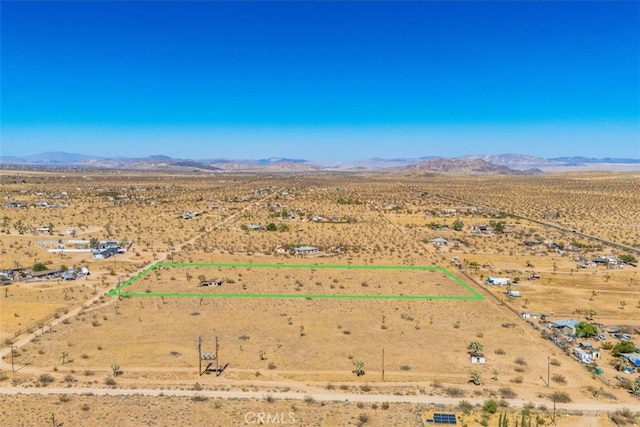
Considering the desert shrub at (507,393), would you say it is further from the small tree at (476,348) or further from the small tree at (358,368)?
the small tree at (358,368)

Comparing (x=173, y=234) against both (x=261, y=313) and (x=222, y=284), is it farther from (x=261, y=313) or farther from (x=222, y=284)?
(x=261, y=313)

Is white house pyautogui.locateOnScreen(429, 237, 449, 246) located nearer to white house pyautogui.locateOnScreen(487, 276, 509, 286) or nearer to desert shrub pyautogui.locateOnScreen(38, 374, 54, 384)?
white house pyautogui.locateOnScreen(487, 276, 509, 286)

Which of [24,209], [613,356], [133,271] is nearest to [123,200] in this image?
[24,209]

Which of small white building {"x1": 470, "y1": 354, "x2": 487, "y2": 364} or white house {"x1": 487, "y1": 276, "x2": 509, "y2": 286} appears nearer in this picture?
small white building {"x1": 470, "y1": 354, "x2": 487, "y2": 364}

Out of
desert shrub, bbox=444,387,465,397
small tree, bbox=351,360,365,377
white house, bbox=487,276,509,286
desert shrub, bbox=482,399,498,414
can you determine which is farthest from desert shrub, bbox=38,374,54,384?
white house, bbox=487,276,509,286

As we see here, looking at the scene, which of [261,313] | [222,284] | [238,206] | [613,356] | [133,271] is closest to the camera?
[613,356]

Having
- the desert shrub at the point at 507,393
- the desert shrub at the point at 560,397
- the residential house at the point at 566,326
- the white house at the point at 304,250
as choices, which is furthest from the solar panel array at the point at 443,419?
the white house at the point at 304,250
